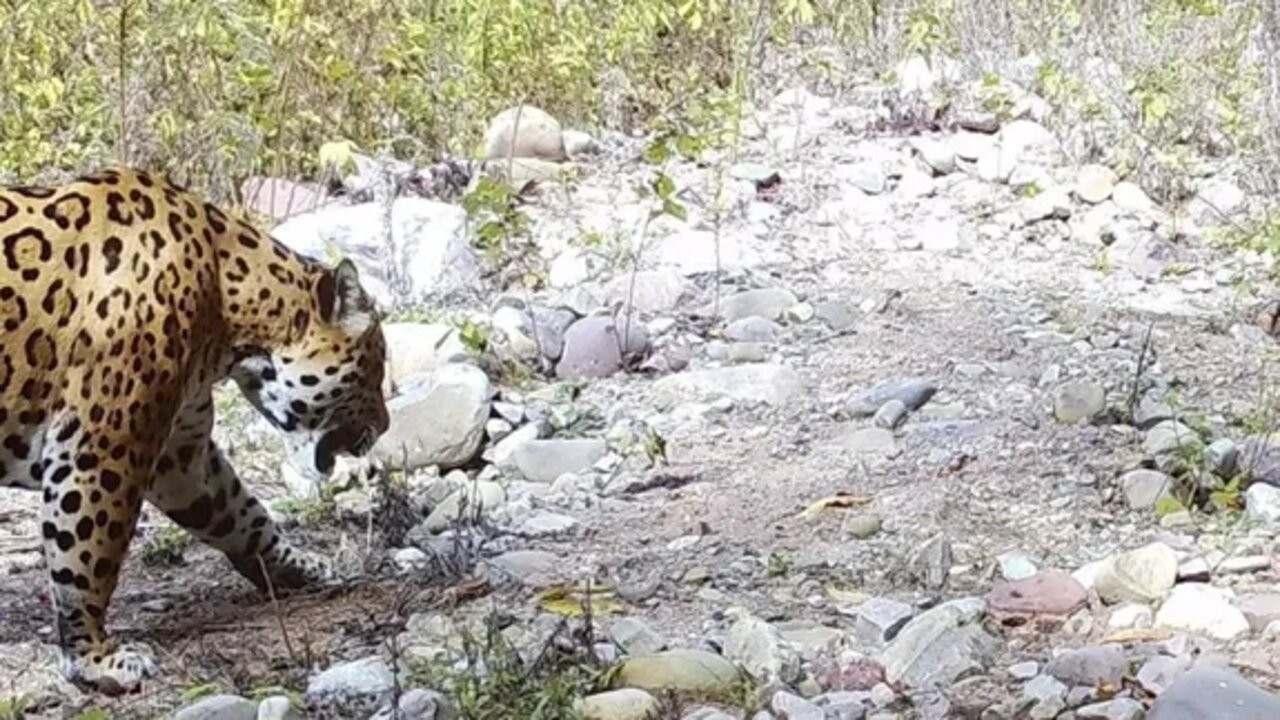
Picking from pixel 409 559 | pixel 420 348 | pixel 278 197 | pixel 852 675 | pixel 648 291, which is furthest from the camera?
pixel 278 197

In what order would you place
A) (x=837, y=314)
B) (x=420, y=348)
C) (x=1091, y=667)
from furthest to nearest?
(x=837, y=314)
(x=420, y=348)
(x=1091, y=667)

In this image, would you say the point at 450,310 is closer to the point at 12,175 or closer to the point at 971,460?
the point at 12,175

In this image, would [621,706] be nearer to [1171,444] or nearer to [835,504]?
[835,504]

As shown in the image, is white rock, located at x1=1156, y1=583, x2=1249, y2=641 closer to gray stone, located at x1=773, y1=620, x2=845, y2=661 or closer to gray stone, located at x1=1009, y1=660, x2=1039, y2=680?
gray stone, located at x1=1009, y1=660, x2=1039, y2=680

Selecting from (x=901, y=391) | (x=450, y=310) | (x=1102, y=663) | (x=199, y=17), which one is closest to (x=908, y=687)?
(x=1102, y=663)

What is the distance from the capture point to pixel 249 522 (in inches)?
208

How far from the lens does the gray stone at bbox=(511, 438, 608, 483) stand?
6230 mm

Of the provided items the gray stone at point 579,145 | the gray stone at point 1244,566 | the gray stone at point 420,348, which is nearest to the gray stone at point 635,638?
the gray stone at point 1244,566

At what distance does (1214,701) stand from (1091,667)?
40 centimetres

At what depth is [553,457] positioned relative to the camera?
6266 mm

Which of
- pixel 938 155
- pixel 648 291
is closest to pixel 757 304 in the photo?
pixel 648 291

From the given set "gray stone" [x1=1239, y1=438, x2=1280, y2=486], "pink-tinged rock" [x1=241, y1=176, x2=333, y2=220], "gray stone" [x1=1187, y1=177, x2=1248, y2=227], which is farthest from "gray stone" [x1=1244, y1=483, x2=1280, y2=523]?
"pink-tinged rock" [x1=241, y1=176, x2=333, y2=220]

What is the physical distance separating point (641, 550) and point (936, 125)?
4762 millimetres

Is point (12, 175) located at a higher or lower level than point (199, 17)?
lower
